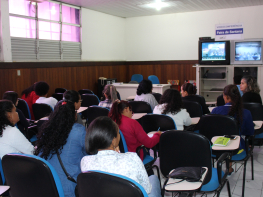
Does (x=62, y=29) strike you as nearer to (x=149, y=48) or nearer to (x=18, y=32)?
(x=18, y=32)

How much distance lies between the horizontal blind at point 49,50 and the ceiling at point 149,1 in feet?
4.27

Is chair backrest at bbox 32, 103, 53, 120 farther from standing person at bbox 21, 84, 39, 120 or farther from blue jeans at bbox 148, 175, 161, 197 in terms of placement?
blue jeans at bbox 148, 175, 161, 197

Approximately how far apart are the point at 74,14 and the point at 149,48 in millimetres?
3356

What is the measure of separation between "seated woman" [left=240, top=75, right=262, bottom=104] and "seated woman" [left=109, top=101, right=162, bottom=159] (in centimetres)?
234

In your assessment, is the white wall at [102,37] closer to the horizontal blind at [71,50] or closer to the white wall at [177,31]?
the horizontal blind at [71,50]

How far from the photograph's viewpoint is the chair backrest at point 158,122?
3.04 m

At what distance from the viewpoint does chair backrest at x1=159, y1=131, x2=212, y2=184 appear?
7.09 feet

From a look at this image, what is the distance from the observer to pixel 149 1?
7.75 metres

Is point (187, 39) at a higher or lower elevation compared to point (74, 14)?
lower

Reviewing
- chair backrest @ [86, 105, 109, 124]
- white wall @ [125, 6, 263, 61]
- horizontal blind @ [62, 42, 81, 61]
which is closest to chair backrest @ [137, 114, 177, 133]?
chair backrest @ [86, 105, 109, 124]

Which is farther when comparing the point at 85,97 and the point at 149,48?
the point at 149,48

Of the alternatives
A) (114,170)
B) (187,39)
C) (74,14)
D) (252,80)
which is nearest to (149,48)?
(187,39)

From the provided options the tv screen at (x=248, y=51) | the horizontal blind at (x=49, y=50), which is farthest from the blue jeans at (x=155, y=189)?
the tv screen at (x=248, y=51)

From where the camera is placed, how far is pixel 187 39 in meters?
9.70
